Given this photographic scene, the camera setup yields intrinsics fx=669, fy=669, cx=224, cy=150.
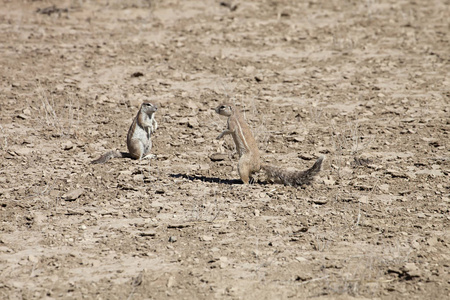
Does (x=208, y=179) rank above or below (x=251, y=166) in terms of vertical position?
below

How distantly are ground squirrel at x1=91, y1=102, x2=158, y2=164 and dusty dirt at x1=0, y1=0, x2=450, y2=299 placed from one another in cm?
13

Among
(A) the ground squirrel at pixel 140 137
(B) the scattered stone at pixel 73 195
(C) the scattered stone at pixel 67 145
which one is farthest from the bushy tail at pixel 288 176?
(C) the scattered stone at pixel 67 145

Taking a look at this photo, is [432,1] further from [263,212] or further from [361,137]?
[263,212]

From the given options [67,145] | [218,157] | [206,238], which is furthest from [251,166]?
[67,145]

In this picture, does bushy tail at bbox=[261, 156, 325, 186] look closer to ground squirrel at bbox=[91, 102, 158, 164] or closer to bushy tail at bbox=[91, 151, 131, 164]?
ground squirrel at bbox=[91, 102, 158, 164]

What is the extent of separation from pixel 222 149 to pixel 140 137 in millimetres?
1090

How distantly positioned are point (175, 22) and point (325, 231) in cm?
808

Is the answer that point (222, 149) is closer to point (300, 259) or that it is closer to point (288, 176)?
point (288, 176)

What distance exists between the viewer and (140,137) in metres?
8.22

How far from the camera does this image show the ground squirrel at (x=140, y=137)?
8148 mm

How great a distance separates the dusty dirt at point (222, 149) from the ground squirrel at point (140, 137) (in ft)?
0.41

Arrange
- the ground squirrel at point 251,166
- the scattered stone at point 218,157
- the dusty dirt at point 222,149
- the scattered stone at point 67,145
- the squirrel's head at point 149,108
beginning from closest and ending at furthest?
1. the dusty dirt at point 222,149
2. the ground squirrel at point 251,166
3. the scattered stone at point 218,157
4. the squirrel's head at point 149,108
5. the scattered stone at point 67,145

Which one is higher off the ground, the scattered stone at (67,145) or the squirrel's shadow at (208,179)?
the squirrel's shadow at (208,179)

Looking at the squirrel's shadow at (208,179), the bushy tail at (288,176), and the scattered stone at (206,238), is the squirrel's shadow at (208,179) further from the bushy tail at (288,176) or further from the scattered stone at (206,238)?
the scattered stone at (206,238)
